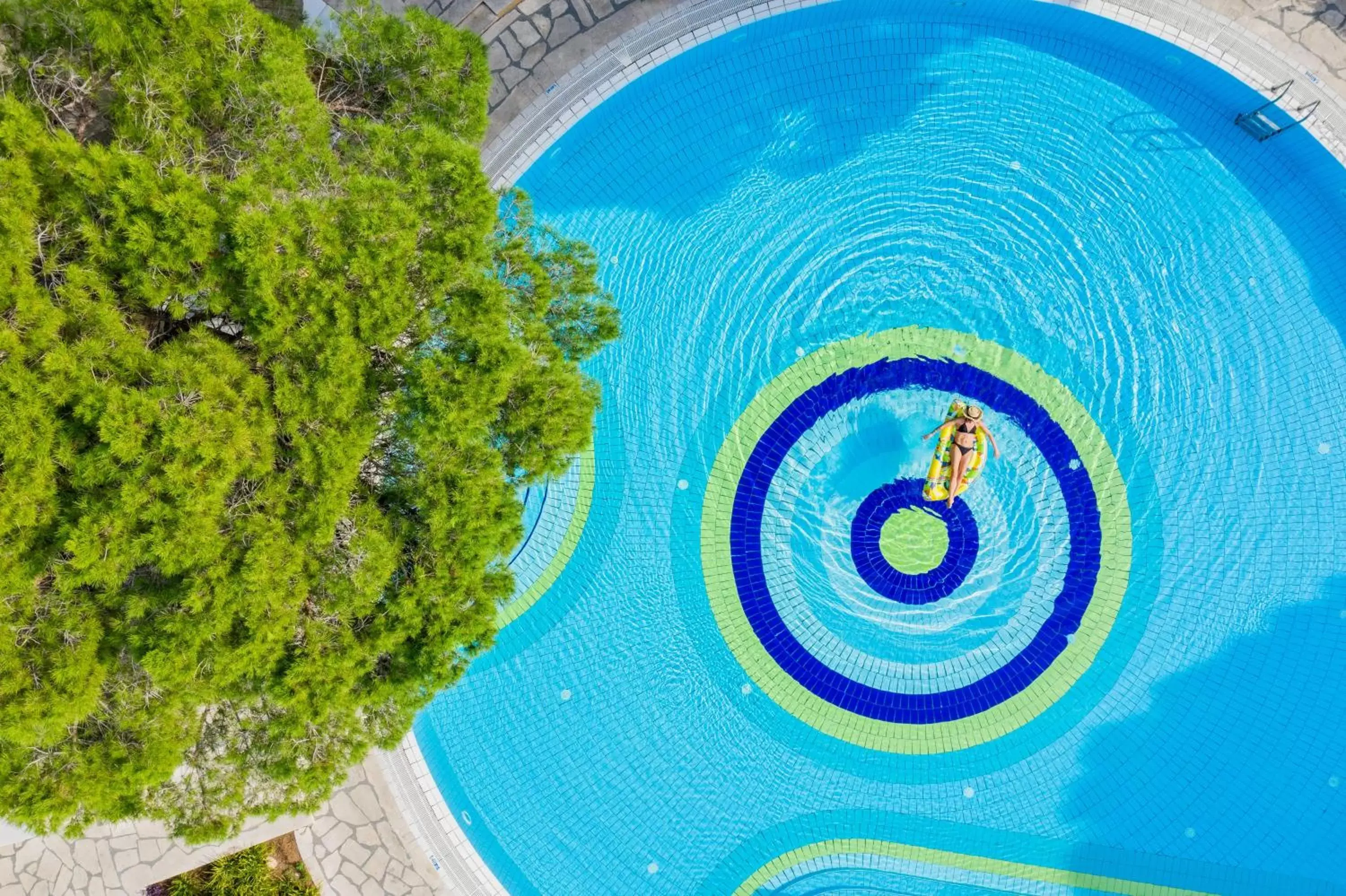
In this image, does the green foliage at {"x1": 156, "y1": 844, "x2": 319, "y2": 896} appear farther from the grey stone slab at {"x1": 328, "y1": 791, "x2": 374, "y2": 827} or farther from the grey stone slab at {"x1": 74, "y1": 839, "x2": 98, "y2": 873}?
the grey stone slab at {"x1": 74, "y1": 839, "x2": 98, "y2": 873}

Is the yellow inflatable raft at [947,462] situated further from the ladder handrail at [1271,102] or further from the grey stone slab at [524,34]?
the grey stone slab at [524,34]

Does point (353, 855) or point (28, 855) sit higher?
point (353, 855)

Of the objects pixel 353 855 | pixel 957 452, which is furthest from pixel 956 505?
pixel 353 855

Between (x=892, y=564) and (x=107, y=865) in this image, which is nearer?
(x=892, y=564)

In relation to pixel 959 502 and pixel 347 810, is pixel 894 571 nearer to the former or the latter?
pixel 959 502

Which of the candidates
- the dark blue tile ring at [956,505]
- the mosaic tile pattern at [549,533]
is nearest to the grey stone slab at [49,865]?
the mosaic tile pattern at [549,533]

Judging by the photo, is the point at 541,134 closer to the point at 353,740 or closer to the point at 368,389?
the point at 368,389

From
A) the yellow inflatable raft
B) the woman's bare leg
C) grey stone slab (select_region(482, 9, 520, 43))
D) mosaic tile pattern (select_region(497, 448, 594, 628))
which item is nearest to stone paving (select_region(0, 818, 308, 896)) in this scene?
mosaic tile pattern (select_region(497, 448, 594, 628))
